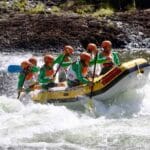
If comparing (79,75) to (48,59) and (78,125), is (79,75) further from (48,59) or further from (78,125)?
(78,125)

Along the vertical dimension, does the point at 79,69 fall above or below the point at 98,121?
above

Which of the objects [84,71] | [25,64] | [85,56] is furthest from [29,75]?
[85,56]

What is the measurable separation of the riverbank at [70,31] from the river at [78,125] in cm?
960

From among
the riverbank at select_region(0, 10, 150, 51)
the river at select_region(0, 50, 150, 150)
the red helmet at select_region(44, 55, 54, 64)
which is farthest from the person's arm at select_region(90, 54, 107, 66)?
the riverbank at select_region(0, 10, 150, 51)

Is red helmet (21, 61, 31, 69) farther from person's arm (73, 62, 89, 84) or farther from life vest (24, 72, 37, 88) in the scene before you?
person's arm (73, 62, 89, 84)

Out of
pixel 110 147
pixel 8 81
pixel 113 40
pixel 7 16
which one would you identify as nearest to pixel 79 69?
pixel 110 147

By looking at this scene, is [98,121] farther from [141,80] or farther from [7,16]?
[7,16]

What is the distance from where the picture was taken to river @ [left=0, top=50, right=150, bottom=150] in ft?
46.0

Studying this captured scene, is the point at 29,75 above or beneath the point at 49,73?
beneath

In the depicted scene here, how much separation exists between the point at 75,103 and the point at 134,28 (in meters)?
13.2

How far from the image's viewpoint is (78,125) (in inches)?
609

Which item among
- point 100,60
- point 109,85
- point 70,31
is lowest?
point 70,31

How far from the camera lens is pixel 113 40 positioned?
27.8 metres

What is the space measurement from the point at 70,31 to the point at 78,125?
13.3 m
